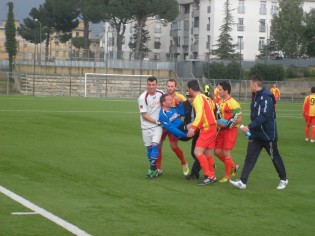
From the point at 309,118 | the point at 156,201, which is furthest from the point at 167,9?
the point at 156,201

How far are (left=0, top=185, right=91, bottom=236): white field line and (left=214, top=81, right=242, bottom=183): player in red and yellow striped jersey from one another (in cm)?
379

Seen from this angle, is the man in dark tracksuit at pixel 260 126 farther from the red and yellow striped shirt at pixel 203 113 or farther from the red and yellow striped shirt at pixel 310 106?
the red and yellow striped shirt at pixel 310 106

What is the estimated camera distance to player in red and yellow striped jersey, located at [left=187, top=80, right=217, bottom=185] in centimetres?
1288

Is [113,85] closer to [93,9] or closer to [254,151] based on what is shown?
[93,9]

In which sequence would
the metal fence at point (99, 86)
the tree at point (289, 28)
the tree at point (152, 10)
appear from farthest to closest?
1. the tree at point (289, 28)
2. the tree at point (152, 10)
3. the metal fence at point (99, 86)

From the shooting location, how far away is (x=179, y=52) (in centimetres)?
10875

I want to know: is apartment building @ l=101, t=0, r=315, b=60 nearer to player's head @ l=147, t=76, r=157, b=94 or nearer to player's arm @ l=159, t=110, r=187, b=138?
player's head @ l=147, t=76, r=157, b=94

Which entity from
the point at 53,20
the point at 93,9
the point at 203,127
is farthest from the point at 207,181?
the point at 53,20

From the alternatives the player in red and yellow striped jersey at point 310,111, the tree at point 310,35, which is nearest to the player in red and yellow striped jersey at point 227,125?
the player in red and yellow striped jersey at point 310,111

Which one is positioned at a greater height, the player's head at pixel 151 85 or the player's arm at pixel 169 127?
the player's head at pixel 151 85

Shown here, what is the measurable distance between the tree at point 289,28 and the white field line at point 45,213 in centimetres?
7773

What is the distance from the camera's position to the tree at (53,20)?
98.1m

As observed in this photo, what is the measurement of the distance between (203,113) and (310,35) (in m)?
72.1

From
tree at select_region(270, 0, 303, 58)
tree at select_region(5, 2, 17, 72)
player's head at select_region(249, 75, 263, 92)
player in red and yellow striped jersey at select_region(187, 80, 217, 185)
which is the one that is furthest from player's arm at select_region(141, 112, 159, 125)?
tree at select_region(270, 0, 303, 58)
